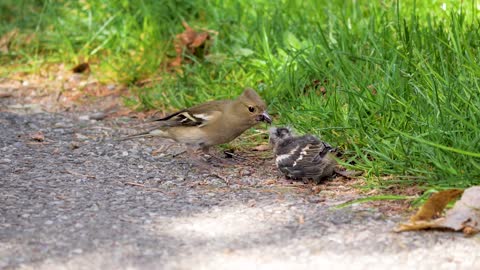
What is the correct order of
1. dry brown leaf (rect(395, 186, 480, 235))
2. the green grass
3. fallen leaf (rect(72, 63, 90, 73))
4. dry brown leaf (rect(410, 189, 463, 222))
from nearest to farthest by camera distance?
dry brown leaf (rect(395, 186, 480, 235))
dry brown leaf (rect(410, 189, 463, 222))
the green grass
fallen leaf (rect(72, 63, 90, 73))

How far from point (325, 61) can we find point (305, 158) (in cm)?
179

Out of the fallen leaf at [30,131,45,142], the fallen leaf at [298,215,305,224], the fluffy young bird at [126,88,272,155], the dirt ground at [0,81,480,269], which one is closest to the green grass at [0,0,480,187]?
the fluffy young bird at [126,88,272,155]

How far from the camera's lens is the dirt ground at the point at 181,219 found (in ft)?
13.2

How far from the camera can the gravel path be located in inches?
158

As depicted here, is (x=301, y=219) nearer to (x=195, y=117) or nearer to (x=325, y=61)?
(x=195, y=117)

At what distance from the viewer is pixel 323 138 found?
611cm

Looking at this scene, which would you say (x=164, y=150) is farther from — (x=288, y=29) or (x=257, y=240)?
(x=257, y=240)

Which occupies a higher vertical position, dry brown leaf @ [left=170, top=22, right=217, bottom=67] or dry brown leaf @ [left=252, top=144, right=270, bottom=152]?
dry brown leaf @ [left=170, top=22, right=217, bottom=67]

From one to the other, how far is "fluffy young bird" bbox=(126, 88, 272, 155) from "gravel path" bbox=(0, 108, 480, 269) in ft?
0.67

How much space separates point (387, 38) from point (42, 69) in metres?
4.15

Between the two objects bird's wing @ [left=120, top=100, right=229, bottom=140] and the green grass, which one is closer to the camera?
the green grass

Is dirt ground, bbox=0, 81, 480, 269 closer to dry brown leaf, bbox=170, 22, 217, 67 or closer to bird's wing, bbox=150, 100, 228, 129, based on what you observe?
bird's wing, bbox=150, 100, 228, 129

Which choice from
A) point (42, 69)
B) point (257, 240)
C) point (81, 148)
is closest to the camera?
point (257, 240)

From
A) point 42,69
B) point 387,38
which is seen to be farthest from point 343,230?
point 42,69
